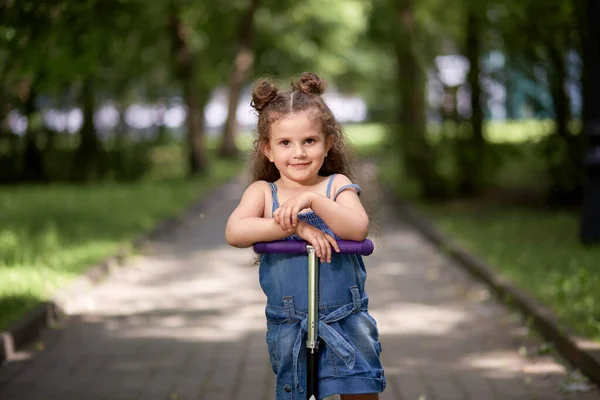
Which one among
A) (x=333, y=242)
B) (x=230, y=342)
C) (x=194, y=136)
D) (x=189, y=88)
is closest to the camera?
(x=333, y=242)

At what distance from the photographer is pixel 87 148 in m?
25.9

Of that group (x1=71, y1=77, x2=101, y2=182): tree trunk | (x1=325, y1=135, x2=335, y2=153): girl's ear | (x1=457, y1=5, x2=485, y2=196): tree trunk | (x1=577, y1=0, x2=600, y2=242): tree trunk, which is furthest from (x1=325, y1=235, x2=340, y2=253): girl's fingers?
(x1=71, y1=77, x2=101, y2=182): tree trunk

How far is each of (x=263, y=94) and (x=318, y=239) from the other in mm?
634

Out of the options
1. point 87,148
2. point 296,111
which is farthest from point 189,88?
point 296,111

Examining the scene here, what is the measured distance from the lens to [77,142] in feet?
86.8

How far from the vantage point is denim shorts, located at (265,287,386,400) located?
391cm

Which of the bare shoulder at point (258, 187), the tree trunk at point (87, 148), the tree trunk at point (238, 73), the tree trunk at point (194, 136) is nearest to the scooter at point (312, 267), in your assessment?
the bare shoulder at point (258, 187)

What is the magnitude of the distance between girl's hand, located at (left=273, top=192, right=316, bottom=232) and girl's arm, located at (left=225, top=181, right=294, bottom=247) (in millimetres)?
63

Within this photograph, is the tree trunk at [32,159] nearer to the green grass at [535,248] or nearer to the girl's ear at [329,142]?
the green grass at [535,248]

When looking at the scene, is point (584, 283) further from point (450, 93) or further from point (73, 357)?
point (450, 93)

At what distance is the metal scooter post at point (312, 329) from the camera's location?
149 inches

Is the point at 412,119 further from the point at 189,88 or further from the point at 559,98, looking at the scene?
the point at 189,88

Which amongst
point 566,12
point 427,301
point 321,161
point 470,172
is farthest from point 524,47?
point 321,161

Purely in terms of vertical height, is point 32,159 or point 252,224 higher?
point 252,224
